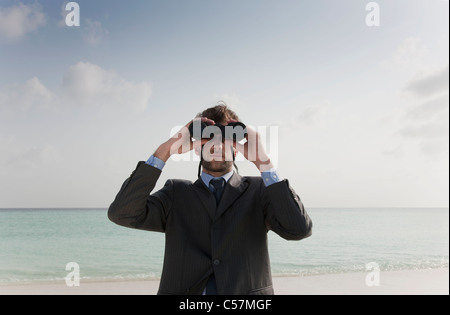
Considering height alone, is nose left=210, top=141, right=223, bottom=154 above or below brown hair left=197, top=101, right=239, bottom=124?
below

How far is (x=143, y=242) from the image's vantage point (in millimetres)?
16781

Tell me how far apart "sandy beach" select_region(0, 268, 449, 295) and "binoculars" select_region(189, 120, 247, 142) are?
609 cm

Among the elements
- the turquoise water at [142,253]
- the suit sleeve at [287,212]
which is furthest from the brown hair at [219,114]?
the turquoise water at [142,253]

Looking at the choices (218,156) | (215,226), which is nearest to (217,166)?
(218,156)

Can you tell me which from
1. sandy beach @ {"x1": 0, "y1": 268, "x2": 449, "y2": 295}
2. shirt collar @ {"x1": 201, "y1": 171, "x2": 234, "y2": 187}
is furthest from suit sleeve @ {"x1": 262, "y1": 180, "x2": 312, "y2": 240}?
sandy beach @ {"x1": 0, "y1": 268, "x2": 449, "y2": 295}

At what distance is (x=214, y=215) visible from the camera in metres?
1.91

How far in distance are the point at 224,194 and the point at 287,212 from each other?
12.1 inches

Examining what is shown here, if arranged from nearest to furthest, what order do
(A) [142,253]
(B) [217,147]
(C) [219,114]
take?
(B) [217,147] < (C) [219,114] < (A) [142,253]

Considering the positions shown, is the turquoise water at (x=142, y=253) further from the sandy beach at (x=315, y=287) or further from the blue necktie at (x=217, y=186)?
the blue necktie at (x=217, y=186)

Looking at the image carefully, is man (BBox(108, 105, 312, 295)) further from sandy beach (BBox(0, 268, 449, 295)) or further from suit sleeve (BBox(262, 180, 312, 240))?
sandy beach (BBox(0, 268, 449, 295))

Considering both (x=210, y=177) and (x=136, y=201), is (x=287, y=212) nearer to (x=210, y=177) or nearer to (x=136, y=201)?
(x=210, y=177)

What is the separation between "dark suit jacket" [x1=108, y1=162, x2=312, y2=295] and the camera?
1.82m
